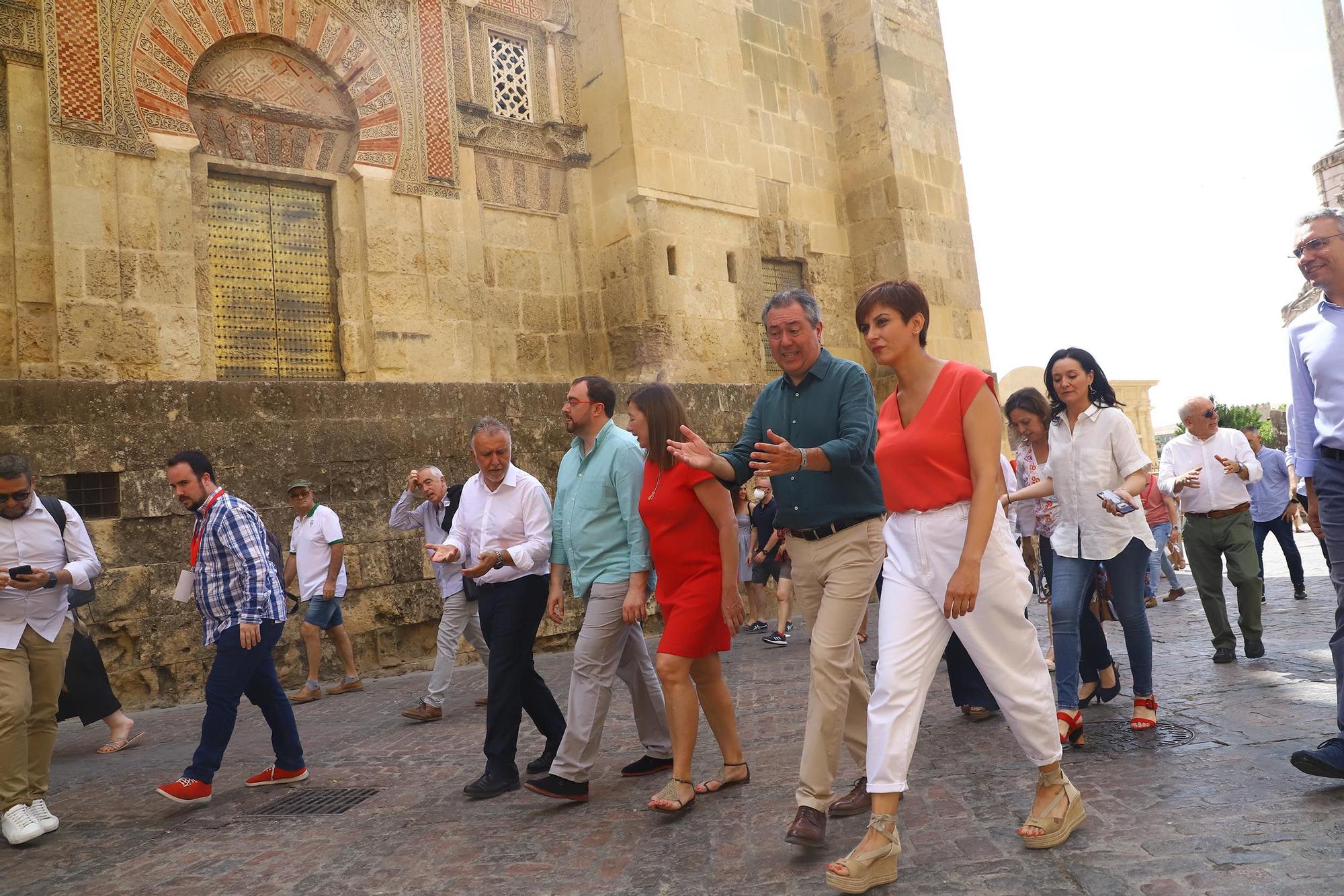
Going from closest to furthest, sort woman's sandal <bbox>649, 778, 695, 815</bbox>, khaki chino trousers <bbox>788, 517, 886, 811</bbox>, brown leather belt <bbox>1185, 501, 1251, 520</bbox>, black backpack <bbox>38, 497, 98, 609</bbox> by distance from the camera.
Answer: khaki chino trousers <bbox>788, 517, 886, 811</bbox> < woman's sandal <bbox>649, 778, 695, 815</bbox> < black backpack <bbox>38, 497, 98, 609</bbox> < brown leather belt <bbox>1185, 501, 1251, 520</bbox>

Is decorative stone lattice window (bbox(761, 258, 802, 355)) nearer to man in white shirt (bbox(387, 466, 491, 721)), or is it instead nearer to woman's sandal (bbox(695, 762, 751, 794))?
man in white shirt (bbox(387, 466, 491, 721))

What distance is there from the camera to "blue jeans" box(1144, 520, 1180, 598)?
9805 millimetres

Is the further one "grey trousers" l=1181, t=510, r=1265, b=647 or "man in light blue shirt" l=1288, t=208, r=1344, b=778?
"grey trousers" l=1181, t=510, r=1265, b=647

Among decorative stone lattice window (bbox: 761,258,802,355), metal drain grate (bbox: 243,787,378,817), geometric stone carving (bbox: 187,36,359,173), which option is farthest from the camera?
decorative stone lattice window (bbox: 761,258,802,355)

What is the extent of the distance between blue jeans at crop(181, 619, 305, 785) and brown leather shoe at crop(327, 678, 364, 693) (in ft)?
8.36

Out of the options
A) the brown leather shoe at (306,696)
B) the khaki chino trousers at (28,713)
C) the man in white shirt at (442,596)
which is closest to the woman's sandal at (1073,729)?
the man in white shirt at (442,596)

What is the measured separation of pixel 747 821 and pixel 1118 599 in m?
2.22

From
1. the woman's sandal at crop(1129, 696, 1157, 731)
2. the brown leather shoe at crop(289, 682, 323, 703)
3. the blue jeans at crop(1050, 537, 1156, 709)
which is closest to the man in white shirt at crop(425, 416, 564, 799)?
the blue jeans at crop(1050, 537, 1156, 709)

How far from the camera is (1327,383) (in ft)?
12.2

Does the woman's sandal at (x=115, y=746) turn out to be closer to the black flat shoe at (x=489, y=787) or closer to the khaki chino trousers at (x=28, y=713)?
the khaki chino trousers at (x=28, y=713)

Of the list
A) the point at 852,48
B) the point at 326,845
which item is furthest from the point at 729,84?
the point at 326,845

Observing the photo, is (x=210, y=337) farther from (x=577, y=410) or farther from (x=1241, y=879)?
(x=1241, y=879)

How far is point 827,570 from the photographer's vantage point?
12.4 ft

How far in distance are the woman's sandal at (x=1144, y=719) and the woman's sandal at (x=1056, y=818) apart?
1.48m
